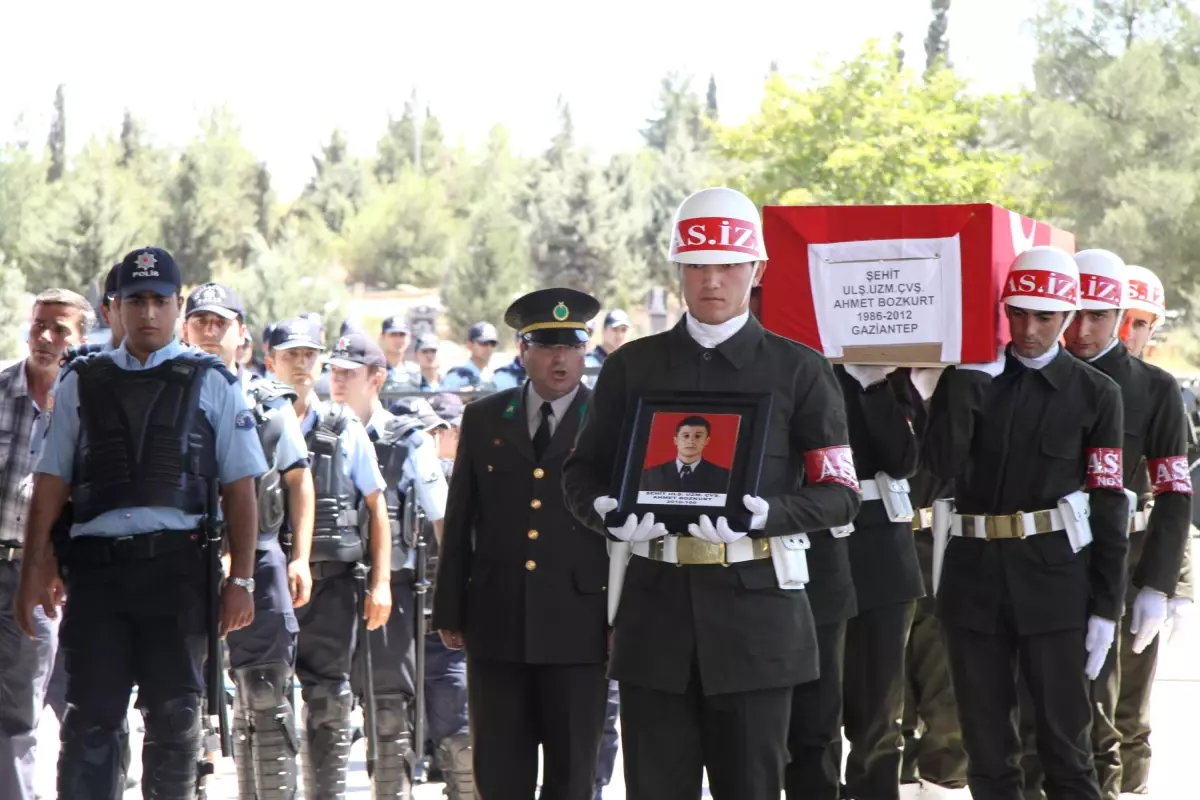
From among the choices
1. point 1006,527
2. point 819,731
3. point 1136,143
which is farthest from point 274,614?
point 1136,143

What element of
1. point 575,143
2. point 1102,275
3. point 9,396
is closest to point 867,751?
point 1102,275

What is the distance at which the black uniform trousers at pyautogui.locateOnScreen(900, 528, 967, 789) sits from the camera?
803cm

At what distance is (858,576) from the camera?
6766 millimetres

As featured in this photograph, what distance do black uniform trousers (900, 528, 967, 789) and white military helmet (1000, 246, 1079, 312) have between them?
80.7 inches

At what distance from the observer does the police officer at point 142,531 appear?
581 centimetres

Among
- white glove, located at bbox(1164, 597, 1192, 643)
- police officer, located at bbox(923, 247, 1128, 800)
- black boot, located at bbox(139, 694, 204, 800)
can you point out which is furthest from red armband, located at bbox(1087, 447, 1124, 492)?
black boot, located at bbox(139, 694, 204, 800)

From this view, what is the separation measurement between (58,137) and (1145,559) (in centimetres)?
9913

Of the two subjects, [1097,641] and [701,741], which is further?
[1097,641]

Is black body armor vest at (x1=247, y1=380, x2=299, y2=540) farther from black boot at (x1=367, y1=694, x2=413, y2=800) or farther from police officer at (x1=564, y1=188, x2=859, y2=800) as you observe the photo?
police officer at (x1=564, y1=188, x2=859, y2=800)

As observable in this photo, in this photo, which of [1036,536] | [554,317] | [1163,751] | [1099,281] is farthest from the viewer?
[1163,751]

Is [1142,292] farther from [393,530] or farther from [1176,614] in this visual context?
[393,530]

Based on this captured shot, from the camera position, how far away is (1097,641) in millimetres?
6172

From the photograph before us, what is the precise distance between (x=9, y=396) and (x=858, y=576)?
11.5 feet

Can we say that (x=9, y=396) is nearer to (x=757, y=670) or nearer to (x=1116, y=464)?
(x=757, y=670)
